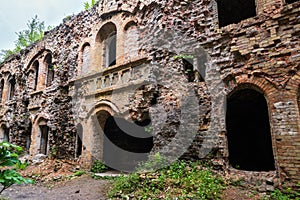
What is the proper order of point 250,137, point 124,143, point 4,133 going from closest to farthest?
point 250,137 → point 124,143 → point 4,133

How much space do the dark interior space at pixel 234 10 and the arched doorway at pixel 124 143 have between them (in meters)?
5.94

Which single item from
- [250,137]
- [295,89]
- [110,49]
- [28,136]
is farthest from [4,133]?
[295,89]

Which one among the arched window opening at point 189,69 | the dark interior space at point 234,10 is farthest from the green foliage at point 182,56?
the dark interior space at point 234,10

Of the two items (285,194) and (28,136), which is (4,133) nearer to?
(28,136)

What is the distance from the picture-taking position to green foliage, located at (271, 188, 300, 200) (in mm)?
4410

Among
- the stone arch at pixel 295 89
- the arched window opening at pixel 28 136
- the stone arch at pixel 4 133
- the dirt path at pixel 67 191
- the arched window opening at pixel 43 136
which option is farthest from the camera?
the stone arch at pixel 4 133

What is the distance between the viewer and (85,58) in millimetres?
10125

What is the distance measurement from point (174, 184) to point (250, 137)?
4.64m

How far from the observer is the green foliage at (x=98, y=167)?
28.1 ft

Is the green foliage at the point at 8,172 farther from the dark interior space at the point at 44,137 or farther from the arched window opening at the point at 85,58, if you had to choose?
the dark interior space at the point at 44,137

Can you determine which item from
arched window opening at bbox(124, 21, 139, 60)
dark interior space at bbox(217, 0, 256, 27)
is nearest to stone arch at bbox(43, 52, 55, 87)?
arched window opening at bbox(124, 21, 139, 60)

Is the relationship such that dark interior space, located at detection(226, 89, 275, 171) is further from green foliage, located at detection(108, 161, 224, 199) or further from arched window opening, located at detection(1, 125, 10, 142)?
arched window opening, located at detection(1, 125, 10, 142)

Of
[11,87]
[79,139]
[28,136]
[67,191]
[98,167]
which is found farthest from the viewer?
[11,87]

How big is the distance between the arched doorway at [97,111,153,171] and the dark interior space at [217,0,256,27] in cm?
594
